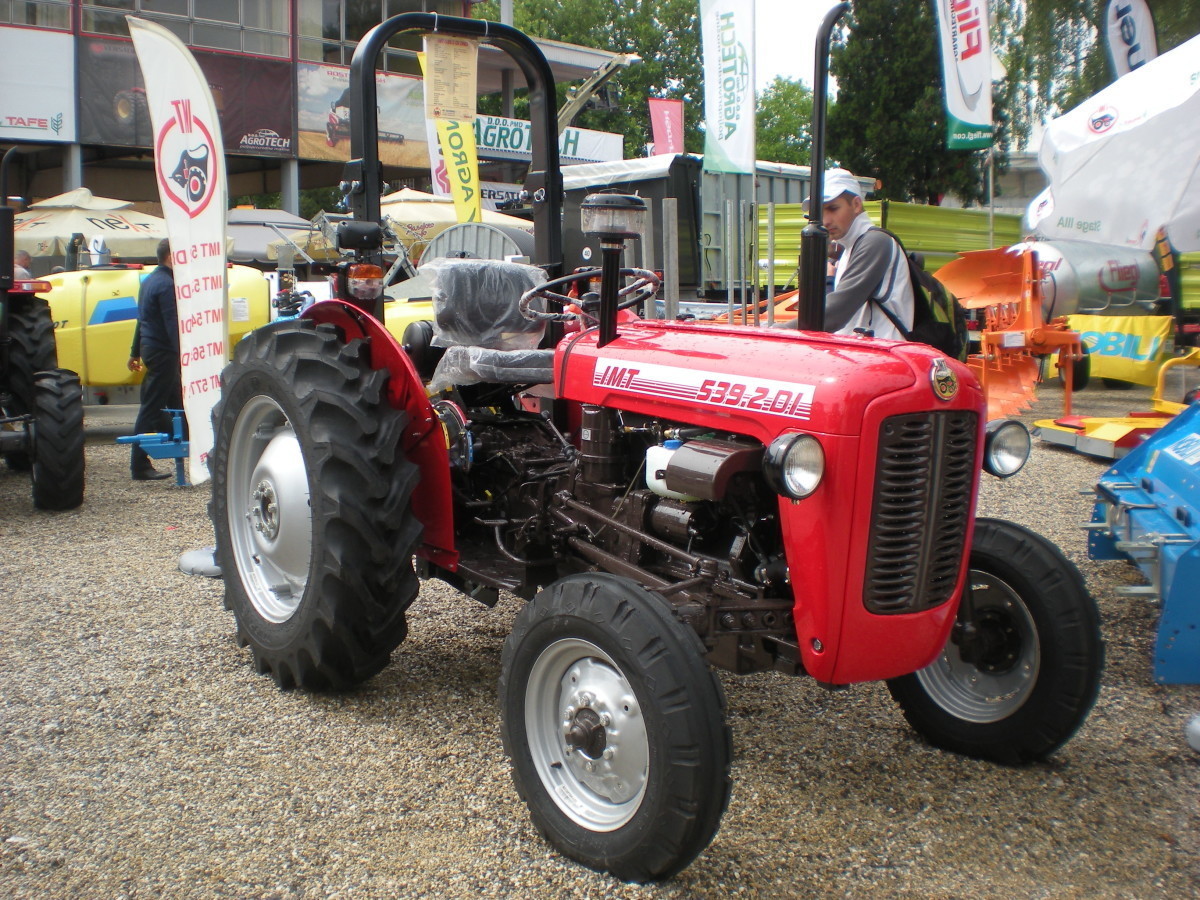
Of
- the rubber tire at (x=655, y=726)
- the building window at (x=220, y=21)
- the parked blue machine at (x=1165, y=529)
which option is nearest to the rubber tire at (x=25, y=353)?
the rubber tire at (x=655, y=726)

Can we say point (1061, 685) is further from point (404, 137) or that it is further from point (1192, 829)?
point (404, 137)

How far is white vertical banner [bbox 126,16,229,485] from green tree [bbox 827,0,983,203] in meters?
19.7

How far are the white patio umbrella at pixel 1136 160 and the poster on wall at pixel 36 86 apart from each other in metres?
16.4

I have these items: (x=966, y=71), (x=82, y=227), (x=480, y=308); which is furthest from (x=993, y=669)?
(x=82, y=227)

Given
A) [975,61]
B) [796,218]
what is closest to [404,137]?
[796,218]

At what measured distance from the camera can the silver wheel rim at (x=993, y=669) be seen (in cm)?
279

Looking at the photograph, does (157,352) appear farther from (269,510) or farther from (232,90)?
(232,90)

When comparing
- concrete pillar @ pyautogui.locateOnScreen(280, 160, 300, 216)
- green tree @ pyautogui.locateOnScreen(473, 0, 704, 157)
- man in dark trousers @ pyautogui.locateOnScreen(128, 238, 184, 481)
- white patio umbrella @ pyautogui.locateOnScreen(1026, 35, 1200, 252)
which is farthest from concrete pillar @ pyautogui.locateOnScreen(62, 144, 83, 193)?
green tree @ pyautogui.locateOnScreen(473, 0, 704, 157)

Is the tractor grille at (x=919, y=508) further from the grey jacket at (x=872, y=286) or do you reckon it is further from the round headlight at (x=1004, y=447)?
the grey jacket at (x=872, y=286)

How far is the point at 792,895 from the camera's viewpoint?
88.1 inches

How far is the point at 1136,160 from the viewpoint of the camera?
208 inches

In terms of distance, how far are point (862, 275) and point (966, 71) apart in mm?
8636

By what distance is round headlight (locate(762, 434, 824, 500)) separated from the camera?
216 centimetres

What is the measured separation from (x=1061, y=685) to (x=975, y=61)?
33.0ft
